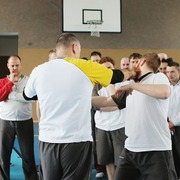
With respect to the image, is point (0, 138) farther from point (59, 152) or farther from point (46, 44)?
point (46, 44)

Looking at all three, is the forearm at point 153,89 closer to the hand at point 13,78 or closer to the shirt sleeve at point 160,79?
the shirt sleeve at point 160,79

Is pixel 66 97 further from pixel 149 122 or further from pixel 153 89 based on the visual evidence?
pixel 149 122

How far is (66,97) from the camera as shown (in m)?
2.32

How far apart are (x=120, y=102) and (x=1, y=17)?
8.20m

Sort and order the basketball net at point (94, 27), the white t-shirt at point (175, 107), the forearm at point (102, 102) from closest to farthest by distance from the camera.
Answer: the forearm at point (102, 102) < the white t-shirt at point (175, 107) < the basketball net at point (94, 27)

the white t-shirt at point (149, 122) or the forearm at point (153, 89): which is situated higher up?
the forearm at point (153, 89)

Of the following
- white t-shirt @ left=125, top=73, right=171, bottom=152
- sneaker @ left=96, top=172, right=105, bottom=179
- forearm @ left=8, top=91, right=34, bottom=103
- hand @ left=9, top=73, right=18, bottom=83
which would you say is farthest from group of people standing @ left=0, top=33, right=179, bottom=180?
sneaker @ left=96, top=172, right=105, bottom=179

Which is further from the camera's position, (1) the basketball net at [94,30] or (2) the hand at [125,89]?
(1) the basketball net at [94,30]

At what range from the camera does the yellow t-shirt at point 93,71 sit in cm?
235

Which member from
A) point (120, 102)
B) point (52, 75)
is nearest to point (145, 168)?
point (120, 102)

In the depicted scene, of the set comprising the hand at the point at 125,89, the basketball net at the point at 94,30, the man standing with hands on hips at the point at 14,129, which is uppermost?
the basketball net at the point at 94,30

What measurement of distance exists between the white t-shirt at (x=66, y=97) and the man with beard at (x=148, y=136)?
0.43m

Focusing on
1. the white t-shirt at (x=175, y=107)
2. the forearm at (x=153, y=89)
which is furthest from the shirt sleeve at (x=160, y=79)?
the white t-shirt at (x=175, y=107)

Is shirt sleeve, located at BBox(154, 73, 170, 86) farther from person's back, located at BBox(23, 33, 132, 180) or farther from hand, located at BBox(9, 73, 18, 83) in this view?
hand, located at BBox(9, 73, 18, 83)
